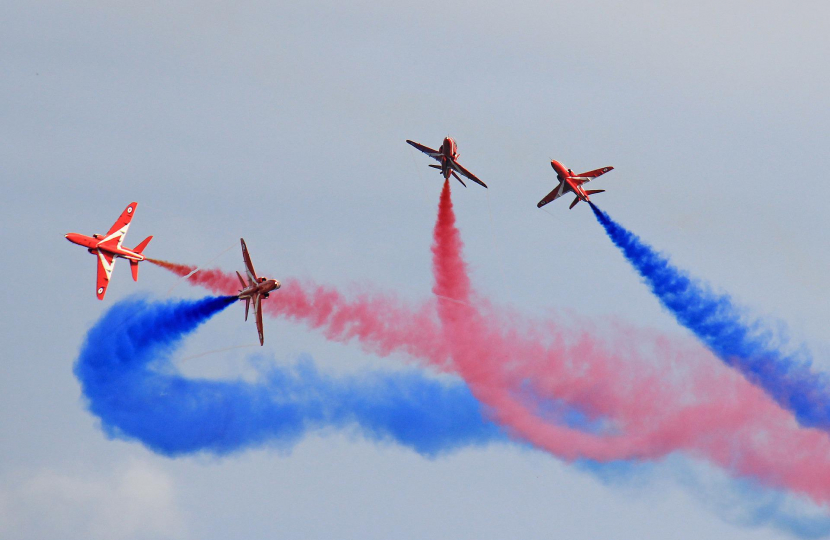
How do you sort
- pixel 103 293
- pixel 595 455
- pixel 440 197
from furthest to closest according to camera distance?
pixel 103 293 < pixel 440 197 < pixel 595 455

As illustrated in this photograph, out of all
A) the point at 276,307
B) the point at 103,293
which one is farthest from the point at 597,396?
the point at 103,293

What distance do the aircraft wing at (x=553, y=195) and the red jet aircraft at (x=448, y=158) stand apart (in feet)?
17.2

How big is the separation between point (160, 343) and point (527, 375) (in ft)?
77.9

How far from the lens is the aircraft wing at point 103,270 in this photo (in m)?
68.5

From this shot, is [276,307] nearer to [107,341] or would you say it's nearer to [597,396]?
[107,341]

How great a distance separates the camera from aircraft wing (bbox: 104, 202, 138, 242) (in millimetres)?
69794

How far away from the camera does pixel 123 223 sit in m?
70.9

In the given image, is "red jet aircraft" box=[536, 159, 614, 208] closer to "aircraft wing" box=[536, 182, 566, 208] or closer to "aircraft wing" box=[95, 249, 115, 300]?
"aircraft wing" box=[536, 182, 566, 208]

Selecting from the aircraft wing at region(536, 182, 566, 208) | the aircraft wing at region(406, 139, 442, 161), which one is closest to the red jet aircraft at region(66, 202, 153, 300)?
the aircraft wing at region(406, 139, 442, 161)

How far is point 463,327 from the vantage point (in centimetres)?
6384

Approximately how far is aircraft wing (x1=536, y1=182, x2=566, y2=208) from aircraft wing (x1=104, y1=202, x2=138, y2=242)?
29.8 m

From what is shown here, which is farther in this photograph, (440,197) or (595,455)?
(440,197)

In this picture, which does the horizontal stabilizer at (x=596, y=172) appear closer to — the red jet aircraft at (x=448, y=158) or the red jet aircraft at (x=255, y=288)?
the red jet aircraft at (x=448, y=158)

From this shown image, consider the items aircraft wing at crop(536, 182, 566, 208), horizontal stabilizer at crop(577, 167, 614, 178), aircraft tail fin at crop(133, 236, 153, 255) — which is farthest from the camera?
aircraft tail fin at crop(133, 236, 153, 255)
